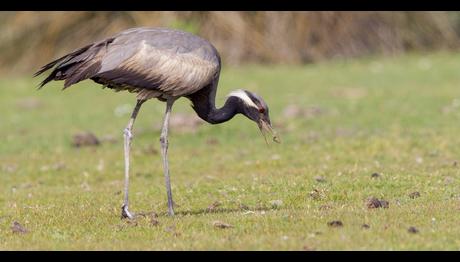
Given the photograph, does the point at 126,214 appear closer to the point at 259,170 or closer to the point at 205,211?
the point at 205,211

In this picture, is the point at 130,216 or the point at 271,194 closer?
the point at 130,216

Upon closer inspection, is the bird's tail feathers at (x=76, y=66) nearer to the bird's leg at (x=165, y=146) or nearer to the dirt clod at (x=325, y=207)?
the bird's leg at (x=165, y=146)

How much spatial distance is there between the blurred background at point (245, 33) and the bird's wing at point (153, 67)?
64.2 feet

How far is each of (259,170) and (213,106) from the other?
3370 mm

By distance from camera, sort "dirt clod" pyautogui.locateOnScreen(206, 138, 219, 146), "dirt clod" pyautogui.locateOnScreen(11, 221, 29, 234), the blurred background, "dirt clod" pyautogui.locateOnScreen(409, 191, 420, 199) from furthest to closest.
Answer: the blurred background
"dirt clod" pyautogui.locateOnScreen(206, 138, 219, 146)
"dirt clod" pyautogui.locateOnScreen(409, 191, 420, 199)
"dirt clod" pyautogui.locateOnScreen(11, 221, 29, 234)

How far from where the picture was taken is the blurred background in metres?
30.5

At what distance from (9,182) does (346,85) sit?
12.4 m

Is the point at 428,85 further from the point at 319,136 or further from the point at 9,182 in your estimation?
the point at 9,182

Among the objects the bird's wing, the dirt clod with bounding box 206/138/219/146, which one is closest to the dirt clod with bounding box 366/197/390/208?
the bird's wing

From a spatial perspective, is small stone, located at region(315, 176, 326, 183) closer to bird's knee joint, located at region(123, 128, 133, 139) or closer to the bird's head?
the bird's head

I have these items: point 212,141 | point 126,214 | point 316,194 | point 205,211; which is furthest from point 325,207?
point 212,141

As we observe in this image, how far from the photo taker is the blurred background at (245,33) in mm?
30453

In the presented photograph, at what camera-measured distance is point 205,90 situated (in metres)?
10.6

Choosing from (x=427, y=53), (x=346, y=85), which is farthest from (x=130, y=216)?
(x=427, y=53)
